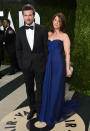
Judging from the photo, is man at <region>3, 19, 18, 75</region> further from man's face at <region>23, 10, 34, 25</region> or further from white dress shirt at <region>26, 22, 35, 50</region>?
man's face at <region>23, 10, 34, 25</region>

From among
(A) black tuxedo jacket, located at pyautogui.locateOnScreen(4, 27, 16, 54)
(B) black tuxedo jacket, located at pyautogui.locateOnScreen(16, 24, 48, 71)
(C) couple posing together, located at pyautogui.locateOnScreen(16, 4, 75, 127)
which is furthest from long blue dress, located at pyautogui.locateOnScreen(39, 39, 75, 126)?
(A) black tuxedo jacket, located at pyautogui.locateOnScreen(4, 27, 16, 54)

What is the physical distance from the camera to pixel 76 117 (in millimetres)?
4141

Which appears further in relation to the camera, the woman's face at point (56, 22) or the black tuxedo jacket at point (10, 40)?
the black tuxedo jacket at point (10, 40)

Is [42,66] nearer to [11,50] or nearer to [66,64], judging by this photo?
[66,64]

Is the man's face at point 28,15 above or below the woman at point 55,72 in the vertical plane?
above

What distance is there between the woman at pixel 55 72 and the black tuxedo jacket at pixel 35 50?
10 centimetres

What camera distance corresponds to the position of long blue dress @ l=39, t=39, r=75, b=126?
3592 millimetres

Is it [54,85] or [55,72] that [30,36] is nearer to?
[55,72]

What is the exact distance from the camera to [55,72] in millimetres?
3693

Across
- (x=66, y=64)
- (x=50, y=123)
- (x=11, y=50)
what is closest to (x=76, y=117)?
(x=50, y=123)

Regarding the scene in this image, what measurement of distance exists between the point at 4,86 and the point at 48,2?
9.78 ft

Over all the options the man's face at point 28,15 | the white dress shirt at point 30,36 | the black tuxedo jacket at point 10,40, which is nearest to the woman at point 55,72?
the white dress shirt at point 30,36

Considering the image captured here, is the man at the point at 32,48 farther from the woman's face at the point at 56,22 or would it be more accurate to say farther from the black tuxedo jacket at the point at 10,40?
the black tuxedo jacket at the point at 10,40

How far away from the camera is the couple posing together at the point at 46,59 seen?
139 inches
